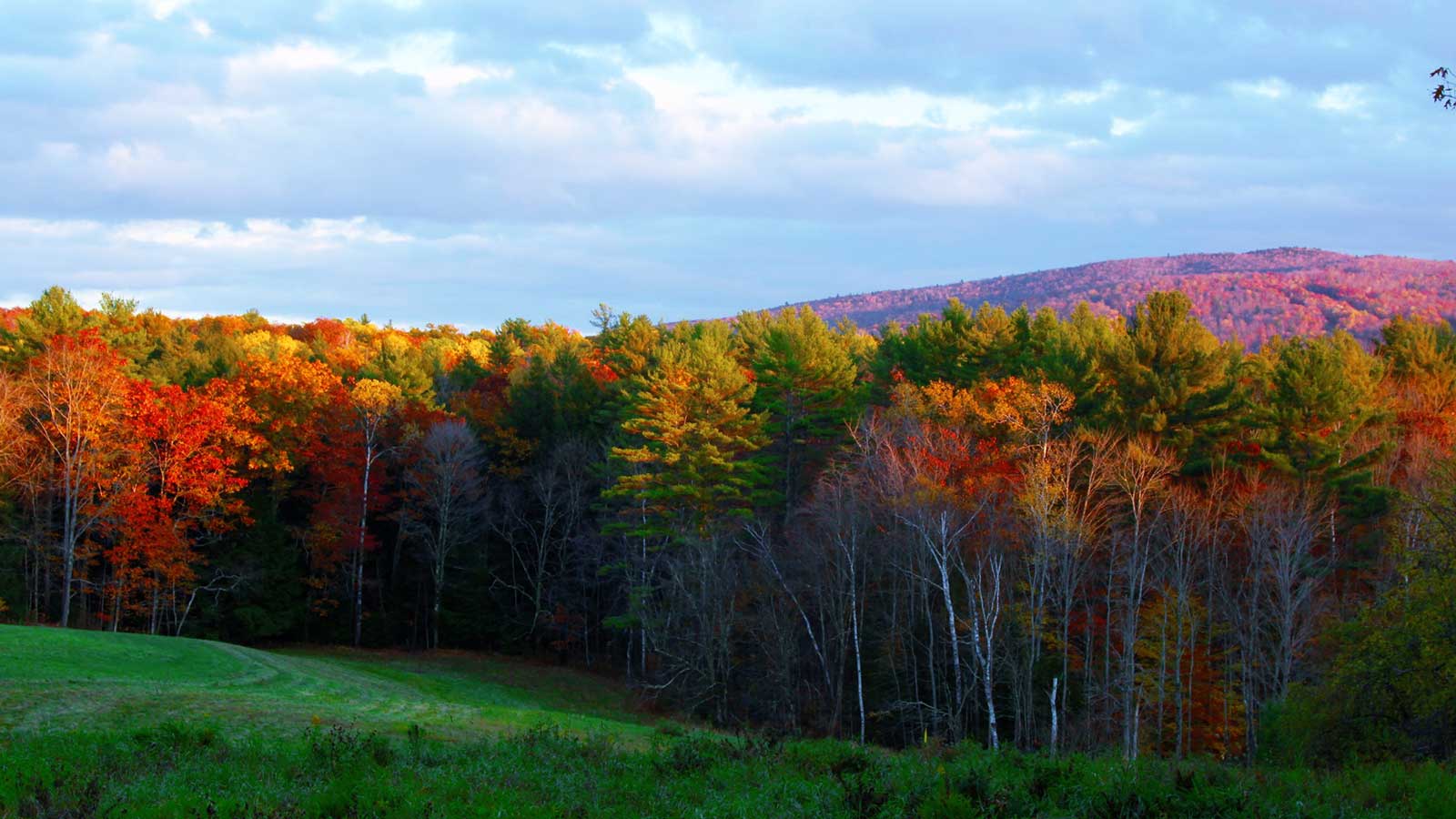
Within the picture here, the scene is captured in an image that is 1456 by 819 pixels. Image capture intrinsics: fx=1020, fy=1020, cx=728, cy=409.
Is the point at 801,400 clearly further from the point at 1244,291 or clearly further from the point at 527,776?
the point at 1244,291

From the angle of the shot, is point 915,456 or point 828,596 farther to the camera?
point 828,596

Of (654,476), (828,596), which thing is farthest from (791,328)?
(828,596)

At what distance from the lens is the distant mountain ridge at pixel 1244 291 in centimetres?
8388

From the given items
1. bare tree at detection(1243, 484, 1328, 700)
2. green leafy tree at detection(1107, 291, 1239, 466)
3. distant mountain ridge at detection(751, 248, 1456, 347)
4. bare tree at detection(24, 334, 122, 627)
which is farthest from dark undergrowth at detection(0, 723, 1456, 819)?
distant mountain ridge at detection(751, 248, 1456, 347)

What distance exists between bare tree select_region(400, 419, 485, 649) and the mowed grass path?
8839mm

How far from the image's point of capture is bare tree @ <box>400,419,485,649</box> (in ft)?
159

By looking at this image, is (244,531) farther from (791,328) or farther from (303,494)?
(791,328)

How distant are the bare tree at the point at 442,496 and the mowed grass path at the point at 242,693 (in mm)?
8839

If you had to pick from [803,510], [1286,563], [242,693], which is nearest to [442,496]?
[803,510]

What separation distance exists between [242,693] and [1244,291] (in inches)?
3954

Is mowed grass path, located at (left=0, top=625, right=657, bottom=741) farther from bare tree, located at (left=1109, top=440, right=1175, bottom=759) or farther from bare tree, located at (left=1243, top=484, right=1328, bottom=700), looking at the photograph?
bare tree, located at (left=1243, top=484, right=1328, bottom=700)

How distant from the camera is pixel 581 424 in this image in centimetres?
5534

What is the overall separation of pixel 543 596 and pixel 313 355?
23816 mm

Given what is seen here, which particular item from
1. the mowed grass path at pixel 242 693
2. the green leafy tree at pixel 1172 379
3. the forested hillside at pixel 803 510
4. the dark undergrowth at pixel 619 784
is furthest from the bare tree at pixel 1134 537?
the dark undergrowth at pixel 619 784
